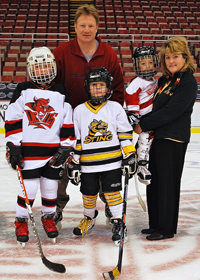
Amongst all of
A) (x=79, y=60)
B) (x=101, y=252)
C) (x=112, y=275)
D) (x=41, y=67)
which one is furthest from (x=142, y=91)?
(x=112, y=275)

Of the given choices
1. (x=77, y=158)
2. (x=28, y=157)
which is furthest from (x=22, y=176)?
(x=77, y=158)

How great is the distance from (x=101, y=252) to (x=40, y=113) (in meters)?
0.81

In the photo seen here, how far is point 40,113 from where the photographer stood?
2.20 meters

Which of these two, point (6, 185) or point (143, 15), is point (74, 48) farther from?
point (143, 15)

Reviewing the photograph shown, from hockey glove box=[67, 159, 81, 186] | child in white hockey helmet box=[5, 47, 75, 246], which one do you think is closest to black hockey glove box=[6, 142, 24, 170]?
child in white hockey helmet box=[5, 47, 75, 246]

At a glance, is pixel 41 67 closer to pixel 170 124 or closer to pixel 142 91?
pixel 142 91

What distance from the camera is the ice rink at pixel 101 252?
1.86 metres

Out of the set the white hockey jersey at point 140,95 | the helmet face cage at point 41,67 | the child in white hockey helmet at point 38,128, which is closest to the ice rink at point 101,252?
the child in white hockey helmet at point 38,128

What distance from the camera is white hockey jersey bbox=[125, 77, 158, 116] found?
2.32m

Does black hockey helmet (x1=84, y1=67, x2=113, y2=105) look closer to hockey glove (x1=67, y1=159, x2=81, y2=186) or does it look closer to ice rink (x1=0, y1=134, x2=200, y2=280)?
hockey glove (x1=67, y1=159, x2=81, y2=186)

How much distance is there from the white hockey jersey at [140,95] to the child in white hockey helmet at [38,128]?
359 mm

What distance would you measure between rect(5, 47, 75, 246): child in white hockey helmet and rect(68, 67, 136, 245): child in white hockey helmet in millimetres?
87

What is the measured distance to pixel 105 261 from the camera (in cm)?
202

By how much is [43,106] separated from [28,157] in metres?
0.29
